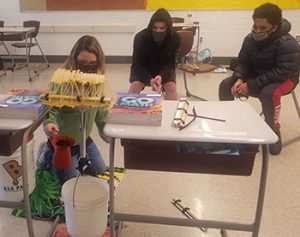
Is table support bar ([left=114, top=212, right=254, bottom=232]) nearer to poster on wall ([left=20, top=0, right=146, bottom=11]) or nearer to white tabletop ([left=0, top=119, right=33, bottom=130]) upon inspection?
white tabletop ([left=0, top=119, right=33, bottom=130])

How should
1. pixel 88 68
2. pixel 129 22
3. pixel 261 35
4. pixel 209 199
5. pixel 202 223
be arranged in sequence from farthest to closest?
pixel 129 22 → pixel 261 35 → pixel 209 199 → pixel 88 68 → pixel 202 223

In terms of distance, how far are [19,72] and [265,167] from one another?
4.21 meters

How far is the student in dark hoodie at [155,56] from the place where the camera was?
260 cm

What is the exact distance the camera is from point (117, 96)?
1.35 m

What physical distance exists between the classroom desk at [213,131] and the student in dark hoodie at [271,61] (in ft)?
3.60

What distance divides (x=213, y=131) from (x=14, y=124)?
0.69 meters

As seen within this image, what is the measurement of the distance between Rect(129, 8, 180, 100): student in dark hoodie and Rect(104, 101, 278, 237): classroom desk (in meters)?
1.25

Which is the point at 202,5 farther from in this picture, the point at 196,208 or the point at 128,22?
the point at 196,208

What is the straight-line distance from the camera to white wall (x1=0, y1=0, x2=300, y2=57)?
494 centimetres

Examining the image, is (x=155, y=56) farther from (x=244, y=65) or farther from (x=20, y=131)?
(x=20, y=131)

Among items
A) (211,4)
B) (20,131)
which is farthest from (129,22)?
(20,131)

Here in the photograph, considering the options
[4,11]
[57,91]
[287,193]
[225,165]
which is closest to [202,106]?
[225,165]

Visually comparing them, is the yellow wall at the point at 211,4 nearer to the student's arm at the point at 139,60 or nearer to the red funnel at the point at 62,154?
the student's arm at the point at 139,60

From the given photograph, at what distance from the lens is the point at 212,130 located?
1173 mm
